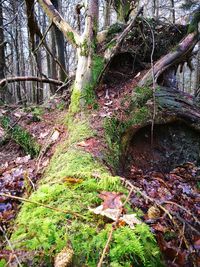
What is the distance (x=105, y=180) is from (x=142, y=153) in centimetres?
230

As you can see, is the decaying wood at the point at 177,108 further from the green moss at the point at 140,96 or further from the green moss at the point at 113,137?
the green moss at the point at 113,137

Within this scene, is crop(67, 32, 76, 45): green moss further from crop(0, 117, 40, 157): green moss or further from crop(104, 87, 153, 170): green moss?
crop(0, 117, 40, 157): green moss

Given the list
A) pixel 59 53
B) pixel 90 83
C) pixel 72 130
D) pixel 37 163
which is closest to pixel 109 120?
pixel 72 130

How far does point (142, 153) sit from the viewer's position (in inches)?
175

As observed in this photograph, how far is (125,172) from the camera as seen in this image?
12.7 ft

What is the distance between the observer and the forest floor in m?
2.54

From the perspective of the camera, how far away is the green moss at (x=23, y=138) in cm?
439

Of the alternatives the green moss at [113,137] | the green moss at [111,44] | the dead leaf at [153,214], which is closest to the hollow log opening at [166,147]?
the green moss at [113,137]

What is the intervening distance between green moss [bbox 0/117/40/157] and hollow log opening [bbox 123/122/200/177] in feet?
4.89

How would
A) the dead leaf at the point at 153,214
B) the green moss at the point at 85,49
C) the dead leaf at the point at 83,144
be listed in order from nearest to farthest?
the dead leaf at the point at 153,214, the dead leaf at the point at 83,144, the green moss at the point at 85,49

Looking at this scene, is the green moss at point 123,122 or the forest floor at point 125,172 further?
the green moss at point 123,122

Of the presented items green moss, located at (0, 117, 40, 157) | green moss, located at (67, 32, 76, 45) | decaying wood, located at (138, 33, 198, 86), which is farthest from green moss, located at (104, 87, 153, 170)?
green moss, located at (67, 32, 76, 45)

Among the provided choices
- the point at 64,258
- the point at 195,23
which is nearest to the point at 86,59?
the point at 195,23

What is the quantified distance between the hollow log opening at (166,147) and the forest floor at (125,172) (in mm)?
19
